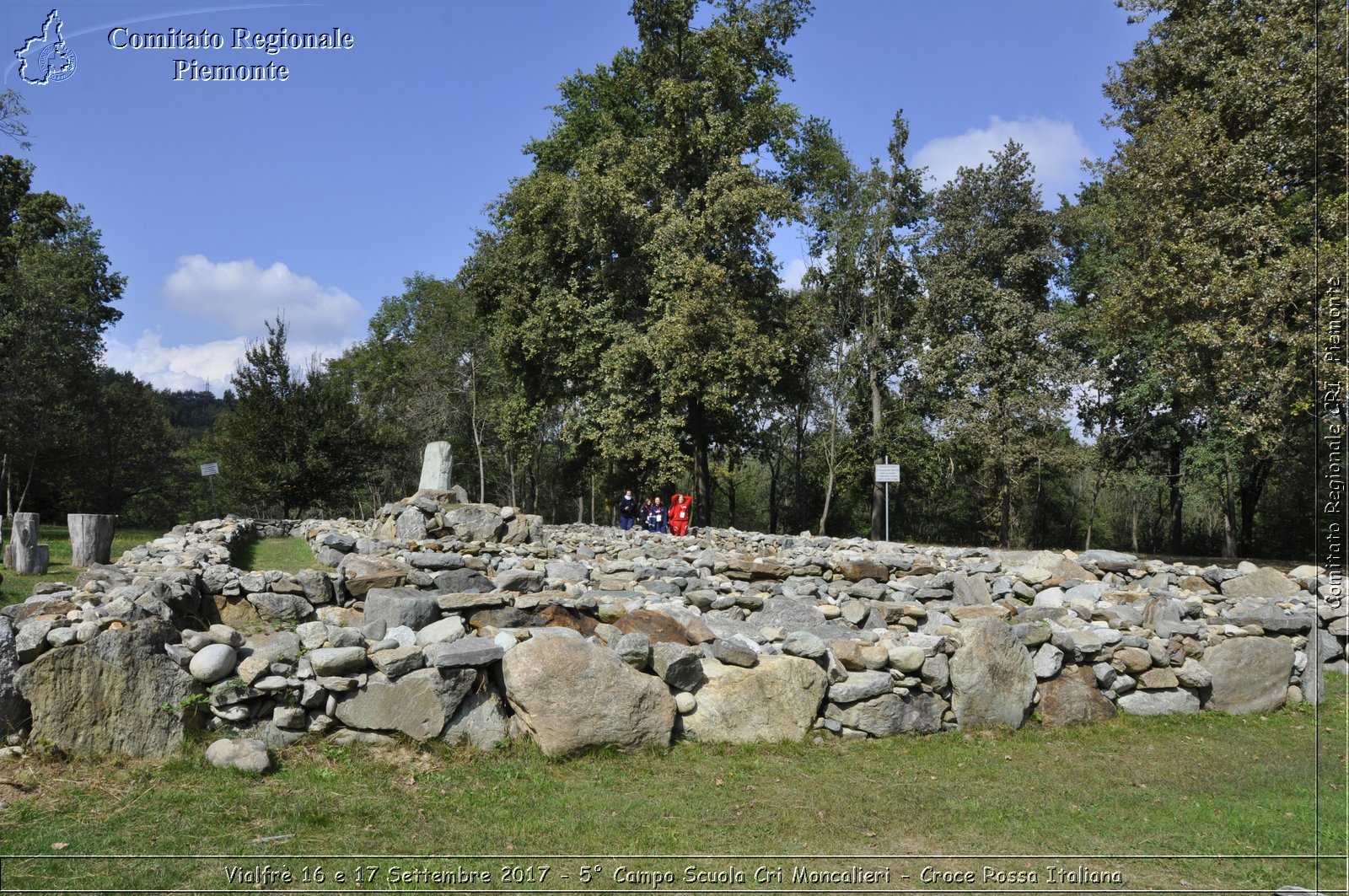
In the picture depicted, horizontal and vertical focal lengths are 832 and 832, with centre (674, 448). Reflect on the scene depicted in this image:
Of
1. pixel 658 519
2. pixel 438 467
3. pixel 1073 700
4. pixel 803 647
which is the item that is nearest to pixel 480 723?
pixel 803 647

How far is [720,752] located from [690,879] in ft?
5.77

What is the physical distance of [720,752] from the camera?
5918mm

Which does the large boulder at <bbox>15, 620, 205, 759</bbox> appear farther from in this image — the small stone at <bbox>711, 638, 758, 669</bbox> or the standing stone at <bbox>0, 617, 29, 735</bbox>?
the small stone at <bbox>711, 638, 758, 669</bbox>

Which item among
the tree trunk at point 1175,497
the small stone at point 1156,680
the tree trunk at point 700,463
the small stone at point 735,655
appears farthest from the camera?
the tree trunk at point 1175,497

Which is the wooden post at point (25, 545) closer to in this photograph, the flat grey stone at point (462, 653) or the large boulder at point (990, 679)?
the flat grey stone at point (462, 653)

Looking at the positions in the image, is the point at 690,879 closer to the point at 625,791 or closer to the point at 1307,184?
the point at 625,791

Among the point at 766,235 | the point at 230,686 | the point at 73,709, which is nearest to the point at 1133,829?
the point at 230,686

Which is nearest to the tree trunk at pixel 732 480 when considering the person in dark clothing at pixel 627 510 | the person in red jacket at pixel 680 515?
the person in red jacket at pixel 680 515

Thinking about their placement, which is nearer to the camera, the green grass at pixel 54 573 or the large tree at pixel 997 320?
the green grass at pixel 54 573

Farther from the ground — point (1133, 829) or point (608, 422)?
point (608, 422)

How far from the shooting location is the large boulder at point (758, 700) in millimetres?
6125

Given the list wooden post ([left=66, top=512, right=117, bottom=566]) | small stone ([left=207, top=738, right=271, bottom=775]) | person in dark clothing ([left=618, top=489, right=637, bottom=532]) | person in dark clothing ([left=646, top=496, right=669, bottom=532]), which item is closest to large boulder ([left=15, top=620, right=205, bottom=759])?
small stone ([left=207, top=738, right=271, bottom=775])

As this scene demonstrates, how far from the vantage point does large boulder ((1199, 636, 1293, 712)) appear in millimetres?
7660

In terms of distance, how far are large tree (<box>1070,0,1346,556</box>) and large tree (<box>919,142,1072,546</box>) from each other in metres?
7.49
